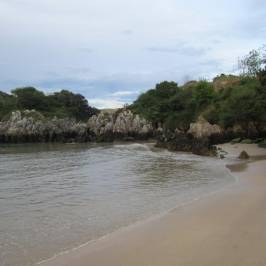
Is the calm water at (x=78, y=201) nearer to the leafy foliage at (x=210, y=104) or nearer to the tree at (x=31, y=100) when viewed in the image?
the leafy foliage at (x=210, y=104)

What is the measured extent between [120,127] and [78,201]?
6666 cm

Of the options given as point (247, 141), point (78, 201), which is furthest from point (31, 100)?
point (78, 201)

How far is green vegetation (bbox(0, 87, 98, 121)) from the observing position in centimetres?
10006

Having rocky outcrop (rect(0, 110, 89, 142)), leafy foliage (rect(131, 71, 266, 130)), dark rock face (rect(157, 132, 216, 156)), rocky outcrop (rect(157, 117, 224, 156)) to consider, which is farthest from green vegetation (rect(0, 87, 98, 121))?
dark rock face (rect(157, 132, 216, 156))

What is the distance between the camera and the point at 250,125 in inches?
1954

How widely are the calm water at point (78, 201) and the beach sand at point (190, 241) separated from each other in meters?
0.73

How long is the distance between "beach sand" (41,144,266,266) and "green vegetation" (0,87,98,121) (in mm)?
84994

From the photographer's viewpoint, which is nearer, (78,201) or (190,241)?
(190,241)

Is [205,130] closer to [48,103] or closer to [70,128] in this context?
[70,128]

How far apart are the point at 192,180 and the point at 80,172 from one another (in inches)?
305

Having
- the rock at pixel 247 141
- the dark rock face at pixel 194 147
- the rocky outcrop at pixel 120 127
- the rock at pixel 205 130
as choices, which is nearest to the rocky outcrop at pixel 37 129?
the rocky outcrop at pixel 120 127

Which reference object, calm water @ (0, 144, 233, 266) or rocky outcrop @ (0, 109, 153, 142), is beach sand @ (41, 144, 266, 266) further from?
rocky outcrop @ (0, 109, 153, 142)

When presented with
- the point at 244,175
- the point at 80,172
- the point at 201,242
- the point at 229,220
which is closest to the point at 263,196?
the point at 229,220

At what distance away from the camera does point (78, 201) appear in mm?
14430
